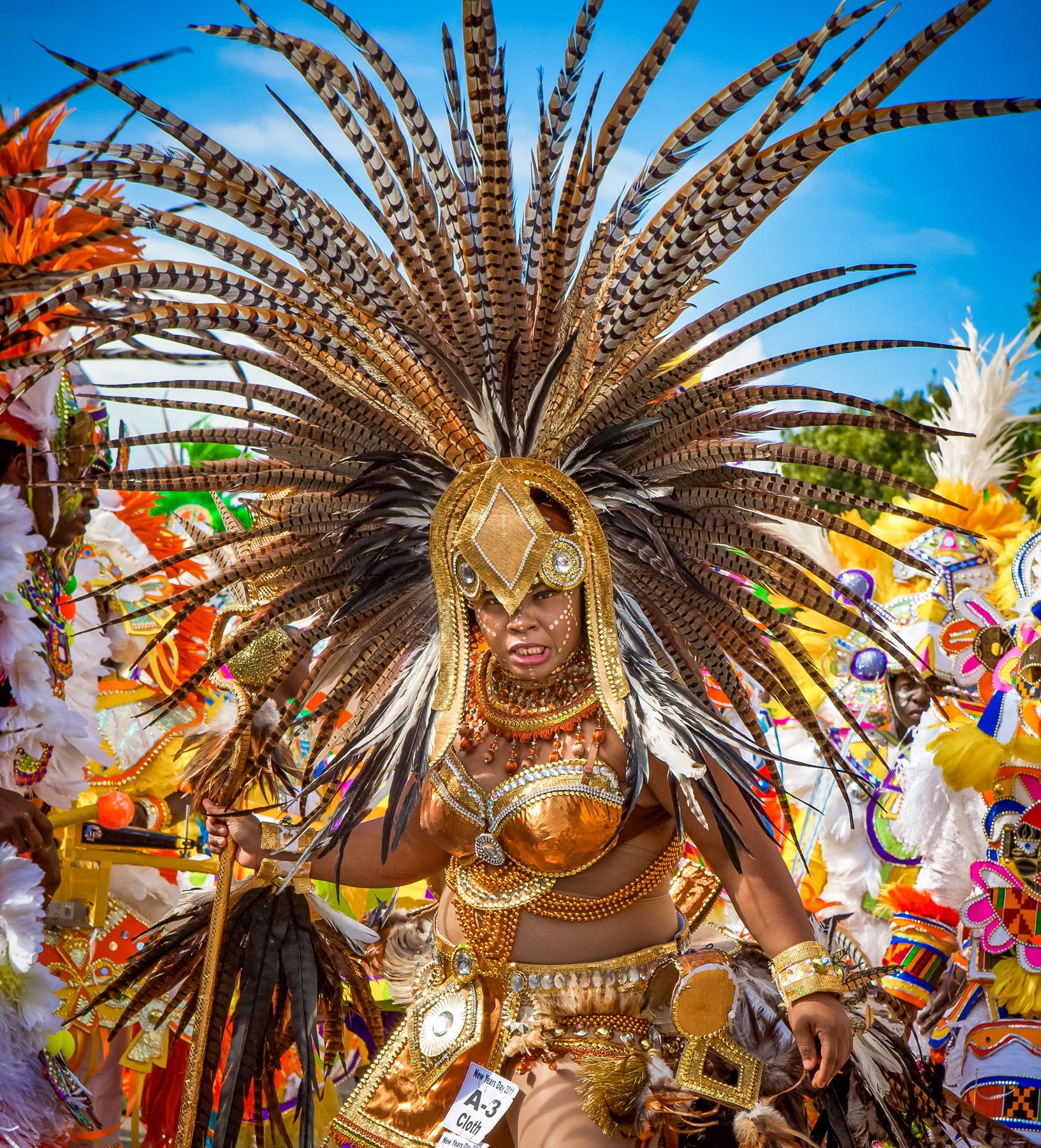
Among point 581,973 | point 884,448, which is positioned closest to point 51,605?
point 581,973

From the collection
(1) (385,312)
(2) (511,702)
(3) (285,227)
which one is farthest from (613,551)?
(3) (285,227)

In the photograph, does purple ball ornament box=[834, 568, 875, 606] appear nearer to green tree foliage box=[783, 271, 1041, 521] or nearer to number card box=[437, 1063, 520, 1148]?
number card box=[437, 1063, 520, 1148]

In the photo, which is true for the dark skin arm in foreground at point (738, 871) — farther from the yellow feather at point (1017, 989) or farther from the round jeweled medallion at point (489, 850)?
the yellow feather at point (1017, 989)

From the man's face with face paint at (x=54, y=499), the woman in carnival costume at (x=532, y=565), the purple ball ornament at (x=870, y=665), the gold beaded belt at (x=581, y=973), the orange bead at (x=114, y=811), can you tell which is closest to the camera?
the woman in carnival costume at (x=532, y=565)

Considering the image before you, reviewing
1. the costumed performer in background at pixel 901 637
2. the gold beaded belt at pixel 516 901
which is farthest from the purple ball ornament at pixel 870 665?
the gold beaded belt at pixel 516 901

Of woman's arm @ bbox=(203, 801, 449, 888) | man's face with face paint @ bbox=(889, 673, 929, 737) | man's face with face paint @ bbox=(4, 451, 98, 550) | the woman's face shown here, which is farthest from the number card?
man's face with face paint @ bbox=(889, 673, 929, 737)

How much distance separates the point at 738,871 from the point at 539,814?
1.54 ft

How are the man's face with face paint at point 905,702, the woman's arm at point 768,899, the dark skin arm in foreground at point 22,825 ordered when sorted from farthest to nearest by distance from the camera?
the man's face with face paint at point 905,702 → the dark skin arm in foreground at point 22,825 → the woman's arm at point 768,899

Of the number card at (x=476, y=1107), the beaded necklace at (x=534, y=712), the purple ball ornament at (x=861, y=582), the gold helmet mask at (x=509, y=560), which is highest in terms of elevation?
the gold helmet mask at (x=509, y=560)

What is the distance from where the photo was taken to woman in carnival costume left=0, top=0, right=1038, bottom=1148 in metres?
2.81

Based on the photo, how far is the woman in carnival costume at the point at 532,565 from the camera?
281 cm

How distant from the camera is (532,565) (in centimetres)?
297

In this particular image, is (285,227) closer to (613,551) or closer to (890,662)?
(613,551)

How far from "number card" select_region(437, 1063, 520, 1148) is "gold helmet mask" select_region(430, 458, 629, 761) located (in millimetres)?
738
